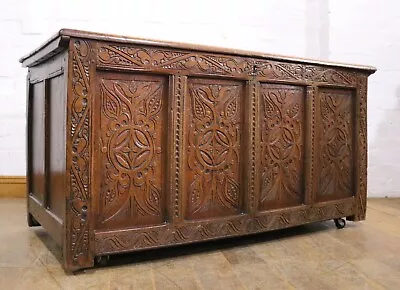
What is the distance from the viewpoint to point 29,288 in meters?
1.33

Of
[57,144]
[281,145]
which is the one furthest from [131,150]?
[281,145]

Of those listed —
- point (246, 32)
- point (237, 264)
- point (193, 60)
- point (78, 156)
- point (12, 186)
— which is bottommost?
point (237, 264)

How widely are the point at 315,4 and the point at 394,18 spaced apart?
553mm

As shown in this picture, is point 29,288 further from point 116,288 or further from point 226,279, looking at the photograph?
point 226,279

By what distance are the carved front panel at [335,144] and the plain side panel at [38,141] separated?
1.18m

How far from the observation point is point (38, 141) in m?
1.92

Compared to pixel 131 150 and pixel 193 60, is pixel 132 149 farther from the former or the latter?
pixel 193 60

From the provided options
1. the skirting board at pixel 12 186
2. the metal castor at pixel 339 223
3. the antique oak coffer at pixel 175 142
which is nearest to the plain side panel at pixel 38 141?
the antique oak coffer at pixel 175 142

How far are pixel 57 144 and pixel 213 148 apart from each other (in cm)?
56

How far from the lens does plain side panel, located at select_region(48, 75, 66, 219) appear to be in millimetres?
1499

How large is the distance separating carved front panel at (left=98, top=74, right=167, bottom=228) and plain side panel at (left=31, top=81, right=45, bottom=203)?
409mm

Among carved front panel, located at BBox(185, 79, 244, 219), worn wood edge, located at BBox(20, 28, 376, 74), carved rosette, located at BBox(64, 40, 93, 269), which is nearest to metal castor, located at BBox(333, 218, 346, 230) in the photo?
carved front panel, located at BBox(185, 79, 244, 219)

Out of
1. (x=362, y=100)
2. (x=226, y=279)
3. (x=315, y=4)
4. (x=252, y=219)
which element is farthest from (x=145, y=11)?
(x=226, y=279)

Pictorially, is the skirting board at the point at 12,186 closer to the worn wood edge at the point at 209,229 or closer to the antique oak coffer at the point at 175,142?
the antique oak coffer at the point at 175,142
